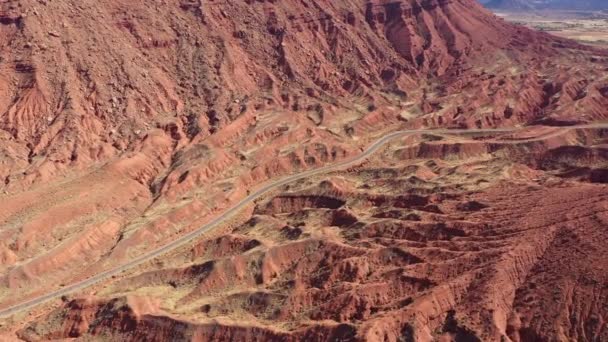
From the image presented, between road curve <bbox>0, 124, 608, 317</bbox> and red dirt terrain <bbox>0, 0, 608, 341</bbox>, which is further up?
red dirt terrain <bbox>0, 0, 608, 341</bbox>

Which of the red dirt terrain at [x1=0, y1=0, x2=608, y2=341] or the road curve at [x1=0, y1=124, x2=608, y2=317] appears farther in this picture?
the road curve at [x1=0, y1=124, x2=608, y2=317]

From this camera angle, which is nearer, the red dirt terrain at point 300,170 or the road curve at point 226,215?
the red dirt terrain at point 300,170

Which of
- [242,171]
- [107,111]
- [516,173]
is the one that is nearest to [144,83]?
[107,111]

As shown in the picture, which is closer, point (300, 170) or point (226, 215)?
point (226, 215)

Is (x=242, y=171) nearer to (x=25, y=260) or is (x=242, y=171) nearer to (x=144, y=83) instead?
(x=144, y=83)

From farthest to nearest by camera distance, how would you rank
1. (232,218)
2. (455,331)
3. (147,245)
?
(232,218) → (147,245) → (455,331)
